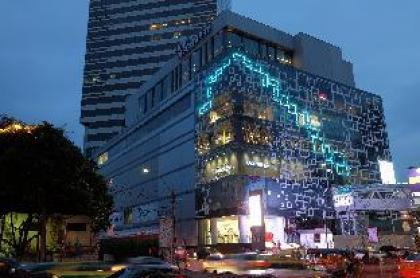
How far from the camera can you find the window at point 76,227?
203 ft

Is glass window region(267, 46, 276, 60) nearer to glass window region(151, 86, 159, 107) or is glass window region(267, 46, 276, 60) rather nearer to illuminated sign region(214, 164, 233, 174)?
illuminated sign region(214, 164, 233, 174)

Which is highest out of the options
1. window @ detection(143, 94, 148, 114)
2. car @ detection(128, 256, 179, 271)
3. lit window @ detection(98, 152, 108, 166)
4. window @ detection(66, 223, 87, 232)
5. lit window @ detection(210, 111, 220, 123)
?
window @ detection(143, 94, 148, 114)

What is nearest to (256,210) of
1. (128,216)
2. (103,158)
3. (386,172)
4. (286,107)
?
(286,107)

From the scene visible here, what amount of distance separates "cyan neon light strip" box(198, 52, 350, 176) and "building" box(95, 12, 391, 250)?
175 mm

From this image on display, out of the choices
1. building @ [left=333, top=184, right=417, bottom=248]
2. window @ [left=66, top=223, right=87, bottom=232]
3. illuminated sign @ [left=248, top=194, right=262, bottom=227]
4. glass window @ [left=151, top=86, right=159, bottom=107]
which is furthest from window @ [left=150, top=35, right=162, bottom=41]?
illuminated sign @ [left=248, top=194, right=262, bottom=227]

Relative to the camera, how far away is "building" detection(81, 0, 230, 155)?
466 feet

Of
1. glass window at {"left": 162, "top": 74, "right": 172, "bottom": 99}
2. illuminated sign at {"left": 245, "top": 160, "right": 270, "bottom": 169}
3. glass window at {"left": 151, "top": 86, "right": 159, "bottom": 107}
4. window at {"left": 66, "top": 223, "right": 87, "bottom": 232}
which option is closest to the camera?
window at {"left": 66, "top": 223, "right": 87, "bottom": 232}

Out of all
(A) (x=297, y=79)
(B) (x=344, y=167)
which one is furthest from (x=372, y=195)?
(A) (x=297, y=79)

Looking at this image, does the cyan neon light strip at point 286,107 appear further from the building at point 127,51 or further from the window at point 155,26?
the window at point 155,26

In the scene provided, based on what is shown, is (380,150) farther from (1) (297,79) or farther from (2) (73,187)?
(2) (73,187)

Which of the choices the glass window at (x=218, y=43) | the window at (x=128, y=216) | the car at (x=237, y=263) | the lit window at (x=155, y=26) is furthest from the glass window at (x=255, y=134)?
the lit window at (x=155, y=26)

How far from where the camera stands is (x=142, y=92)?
107125 mm

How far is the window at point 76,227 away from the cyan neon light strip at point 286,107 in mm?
25164

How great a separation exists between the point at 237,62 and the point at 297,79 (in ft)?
42.6
